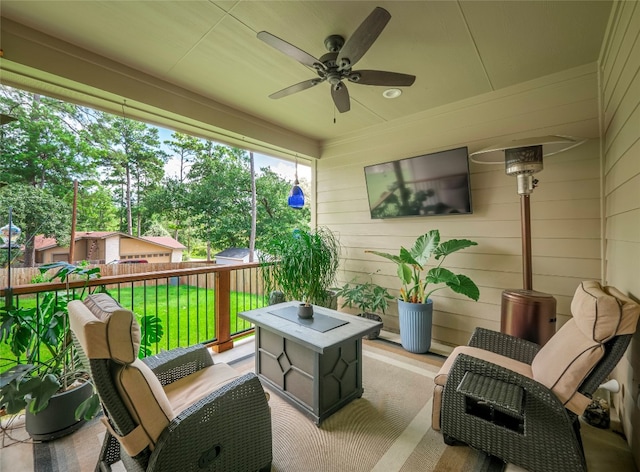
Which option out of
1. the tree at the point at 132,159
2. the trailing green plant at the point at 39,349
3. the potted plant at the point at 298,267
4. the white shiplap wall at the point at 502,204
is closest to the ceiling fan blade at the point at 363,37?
the white shiplap wall at the point at 502,204

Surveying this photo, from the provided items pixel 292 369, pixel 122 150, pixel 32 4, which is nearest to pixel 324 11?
pixel 32 4

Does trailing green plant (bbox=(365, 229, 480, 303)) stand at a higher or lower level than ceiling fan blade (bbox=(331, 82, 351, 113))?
lower

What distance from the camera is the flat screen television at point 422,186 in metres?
2.97

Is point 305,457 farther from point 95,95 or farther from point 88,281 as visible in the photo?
point 95,95

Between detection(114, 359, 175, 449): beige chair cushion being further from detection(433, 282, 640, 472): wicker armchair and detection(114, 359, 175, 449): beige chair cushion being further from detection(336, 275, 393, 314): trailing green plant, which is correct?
detection(336, 275, 393, 314): trailing green plant

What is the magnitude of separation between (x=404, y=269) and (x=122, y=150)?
14.5 feet

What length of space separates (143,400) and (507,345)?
236 centimetres

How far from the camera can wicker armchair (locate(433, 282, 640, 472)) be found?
1.32 metres

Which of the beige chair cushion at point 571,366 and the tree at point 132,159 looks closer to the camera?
the beige chair cushion at point 571,366

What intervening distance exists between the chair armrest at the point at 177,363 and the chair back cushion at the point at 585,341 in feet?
6.85

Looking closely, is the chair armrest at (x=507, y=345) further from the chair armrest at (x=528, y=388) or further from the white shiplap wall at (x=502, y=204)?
the white shiplap wall at (x=502, y=204)

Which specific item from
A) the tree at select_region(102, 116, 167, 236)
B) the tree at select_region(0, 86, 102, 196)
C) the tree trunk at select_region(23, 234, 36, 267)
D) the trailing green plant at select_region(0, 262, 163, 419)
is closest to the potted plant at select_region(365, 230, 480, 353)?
the trailing green plant at select_region(0, 262, 163, 419)

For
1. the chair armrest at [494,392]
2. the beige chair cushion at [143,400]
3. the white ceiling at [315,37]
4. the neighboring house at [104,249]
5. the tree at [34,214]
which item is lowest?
the chair armrest at [494,392]

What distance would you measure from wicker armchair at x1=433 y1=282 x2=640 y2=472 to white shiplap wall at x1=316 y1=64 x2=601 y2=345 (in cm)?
107
